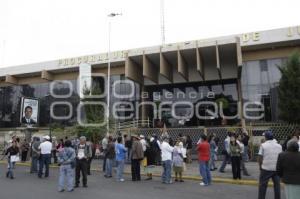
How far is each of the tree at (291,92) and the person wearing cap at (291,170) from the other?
17.1m

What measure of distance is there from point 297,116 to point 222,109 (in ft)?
27.3

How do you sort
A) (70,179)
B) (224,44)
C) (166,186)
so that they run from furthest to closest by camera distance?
(224,44), (166,186), (70,179)

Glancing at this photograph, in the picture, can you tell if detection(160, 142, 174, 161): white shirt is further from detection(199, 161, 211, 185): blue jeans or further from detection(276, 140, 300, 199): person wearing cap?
detection(276, 140, 300, 199): person wearing cap

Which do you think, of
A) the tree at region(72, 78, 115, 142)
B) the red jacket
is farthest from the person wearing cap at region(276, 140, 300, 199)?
the tree at region(72, 78, 115, 142)

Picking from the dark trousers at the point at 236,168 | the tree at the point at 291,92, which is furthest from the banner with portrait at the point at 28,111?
the tree at the point at 291,92

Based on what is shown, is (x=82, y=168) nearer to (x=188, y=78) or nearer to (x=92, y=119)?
(x=92, y=119)

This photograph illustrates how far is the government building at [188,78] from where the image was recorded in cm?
2734

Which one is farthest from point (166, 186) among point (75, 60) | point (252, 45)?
point (75, 60)

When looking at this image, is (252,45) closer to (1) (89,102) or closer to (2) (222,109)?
(2) (222,109)

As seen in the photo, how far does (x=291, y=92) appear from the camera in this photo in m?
22.0

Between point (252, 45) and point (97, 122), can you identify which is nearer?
point (97, 122)

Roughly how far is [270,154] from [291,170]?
1861 mm

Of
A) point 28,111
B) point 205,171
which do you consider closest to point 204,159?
point 205,171

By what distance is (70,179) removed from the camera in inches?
401
